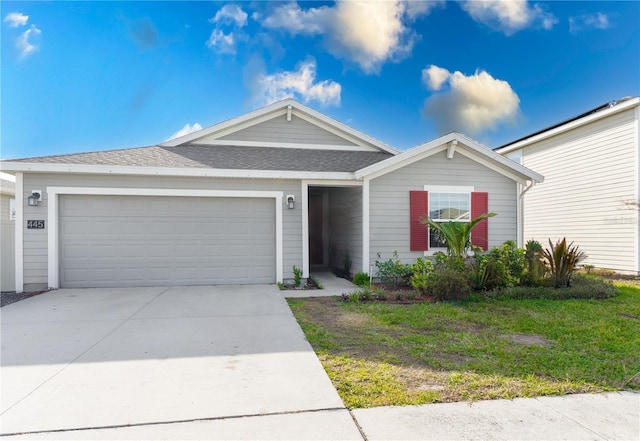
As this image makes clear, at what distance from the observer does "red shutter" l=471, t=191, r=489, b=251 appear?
9.05 m

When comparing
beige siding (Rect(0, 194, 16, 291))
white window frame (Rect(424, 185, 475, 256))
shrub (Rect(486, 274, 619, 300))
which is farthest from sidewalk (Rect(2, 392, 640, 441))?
beige siding (Rect(0, 194, 16, 291))

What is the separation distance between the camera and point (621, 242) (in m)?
10.7

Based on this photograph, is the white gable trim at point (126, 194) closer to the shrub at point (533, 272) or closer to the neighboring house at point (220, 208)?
the neighboring house at point (220, 208)

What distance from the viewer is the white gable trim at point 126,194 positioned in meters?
7.75

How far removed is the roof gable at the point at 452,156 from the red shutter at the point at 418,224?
90 cm

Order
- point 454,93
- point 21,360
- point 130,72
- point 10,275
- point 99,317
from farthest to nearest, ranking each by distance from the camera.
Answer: point 454,93 → point 130,72 → point 10,275 → point 99,317 → point 21,360

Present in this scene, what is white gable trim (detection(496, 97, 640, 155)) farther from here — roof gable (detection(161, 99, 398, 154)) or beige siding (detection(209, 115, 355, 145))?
beige siding (detection(209, 115, 355, 145))

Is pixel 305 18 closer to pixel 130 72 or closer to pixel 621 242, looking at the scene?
pixel 130 72

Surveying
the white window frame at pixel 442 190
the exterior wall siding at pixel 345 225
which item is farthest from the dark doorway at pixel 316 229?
the white window frame at pixel 442 190

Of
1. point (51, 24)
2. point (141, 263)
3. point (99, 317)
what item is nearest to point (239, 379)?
point (99, 317)

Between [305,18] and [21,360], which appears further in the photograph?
[305,18]

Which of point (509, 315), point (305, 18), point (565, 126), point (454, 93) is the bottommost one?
point (509, 315)

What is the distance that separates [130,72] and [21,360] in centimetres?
1213

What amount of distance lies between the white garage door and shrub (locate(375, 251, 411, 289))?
8.73ft
